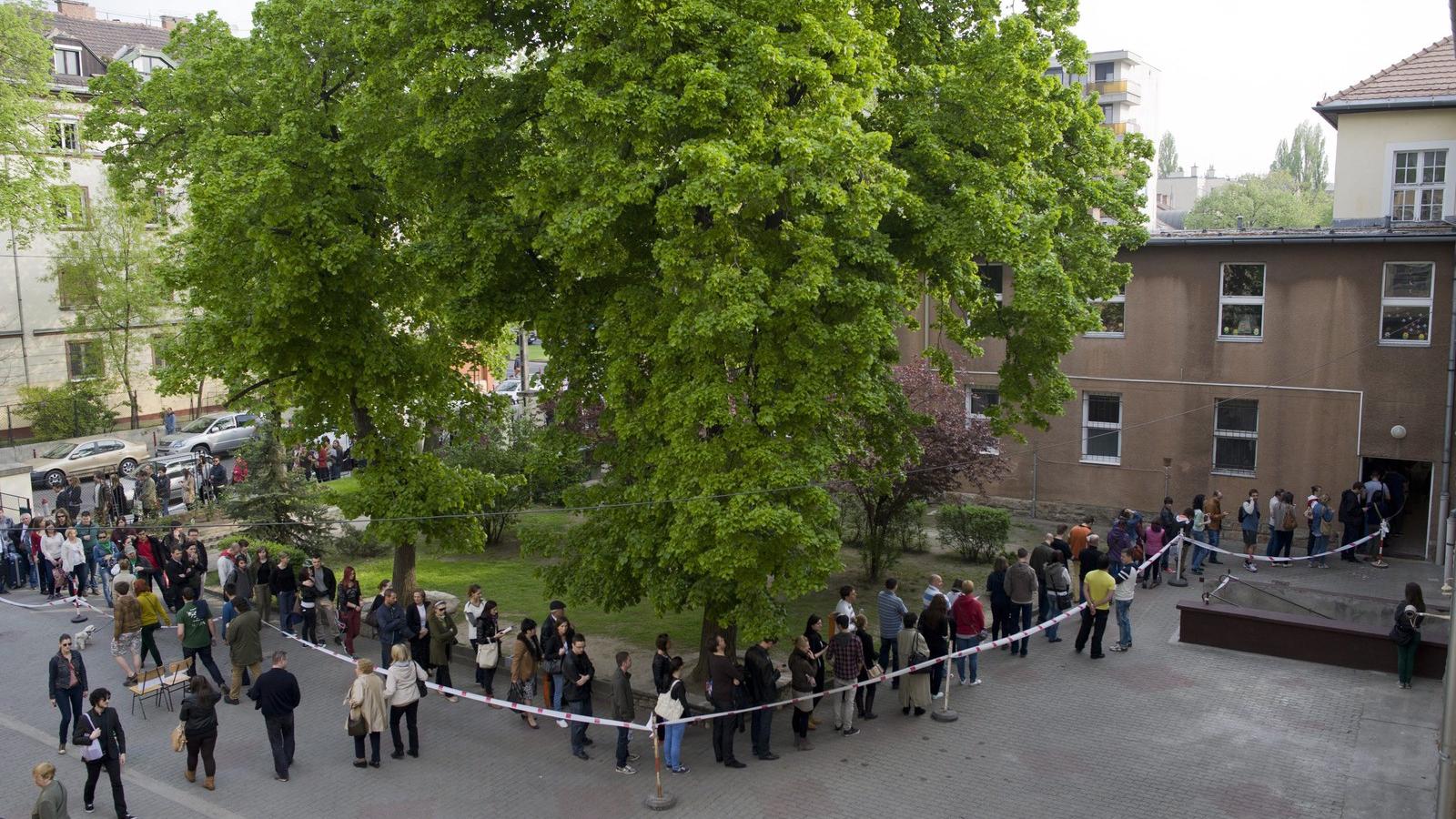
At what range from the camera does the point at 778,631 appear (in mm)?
14383

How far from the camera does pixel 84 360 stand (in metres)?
42.4

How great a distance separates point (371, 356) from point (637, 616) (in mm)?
6605

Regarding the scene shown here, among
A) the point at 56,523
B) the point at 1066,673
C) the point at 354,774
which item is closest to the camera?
the point at 354,774

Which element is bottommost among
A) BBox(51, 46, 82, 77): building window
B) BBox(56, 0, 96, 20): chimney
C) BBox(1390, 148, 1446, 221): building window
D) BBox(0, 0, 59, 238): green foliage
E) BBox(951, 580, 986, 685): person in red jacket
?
BBox(951, 580, 986, 685): person in red jacket

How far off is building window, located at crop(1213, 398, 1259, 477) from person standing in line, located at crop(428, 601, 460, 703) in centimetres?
1832

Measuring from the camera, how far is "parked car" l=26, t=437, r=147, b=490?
115 ft

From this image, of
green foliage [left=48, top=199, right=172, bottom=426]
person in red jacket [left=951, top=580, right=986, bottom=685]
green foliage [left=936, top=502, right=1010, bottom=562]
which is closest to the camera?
person in red jacket [left=951, top=580, right=986, bottom=685]

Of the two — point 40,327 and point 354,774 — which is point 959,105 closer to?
point 354,774

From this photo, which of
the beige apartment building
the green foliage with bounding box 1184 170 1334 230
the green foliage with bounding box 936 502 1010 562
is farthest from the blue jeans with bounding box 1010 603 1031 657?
the green foliage with bounding box 1184 170 1334 230

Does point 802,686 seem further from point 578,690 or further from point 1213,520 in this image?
point 1213,520

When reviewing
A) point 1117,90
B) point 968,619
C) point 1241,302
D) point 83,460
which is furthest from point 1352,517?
point 1117,90

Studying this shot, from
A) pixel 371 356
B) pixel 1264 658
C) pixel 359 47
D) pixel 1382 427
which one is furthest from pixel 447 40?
pixel 1382 427

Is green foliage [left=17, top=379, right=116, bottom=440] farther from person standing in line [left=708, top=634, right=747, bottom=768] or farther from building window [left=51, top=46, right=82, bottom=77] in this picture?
person standing in line [left=708, top=634, right=747, bottom=768]

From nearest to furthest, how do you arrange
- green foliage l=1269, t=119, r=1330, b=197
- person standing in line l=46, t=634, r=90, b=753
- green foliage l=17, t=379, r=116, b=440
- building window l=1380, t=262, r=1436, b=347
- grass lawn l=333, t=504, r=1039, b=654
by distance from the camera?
person standing in line l=46, t=634, r=90, b=753 < grass lawn l=333, t=504, r=1039, b=654 < building window l=1380, t=262, r=1436, b=347 < green foliage l=17, t=379, r=116, b=440 < green foliage l=1269, t=119, r=1330, b=197
